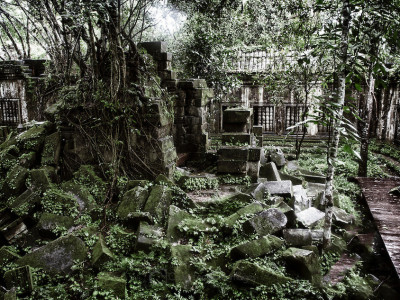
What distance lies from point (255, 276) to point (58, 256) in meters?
2.83

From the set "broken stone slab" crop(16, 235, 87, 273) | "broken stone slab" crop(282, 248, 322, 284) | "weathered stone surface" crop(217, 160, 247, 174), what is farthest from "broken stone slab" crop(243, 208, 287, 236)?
"broken stone slab" crop(16, 235, 87, 273)

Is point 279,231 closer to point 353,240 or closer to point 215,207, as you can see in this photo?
point 215,207

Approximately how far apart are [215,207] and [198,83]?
14.5 ft

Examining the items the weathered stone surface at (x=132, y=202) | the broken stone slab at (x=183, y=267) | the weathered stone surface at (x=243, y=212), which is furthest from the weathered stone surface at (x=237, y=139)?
the broken stone slab at (x=183, y=267)

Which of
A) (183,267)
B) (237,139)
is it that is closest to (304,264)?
(183,267)

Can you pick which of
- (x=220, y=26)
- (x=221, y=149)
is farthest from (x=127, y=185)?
(x=220, y=26)

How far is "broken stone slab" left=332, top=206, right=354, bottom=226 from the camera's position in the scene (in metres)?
6.30

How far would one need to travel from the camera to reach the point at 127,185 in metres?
5.97

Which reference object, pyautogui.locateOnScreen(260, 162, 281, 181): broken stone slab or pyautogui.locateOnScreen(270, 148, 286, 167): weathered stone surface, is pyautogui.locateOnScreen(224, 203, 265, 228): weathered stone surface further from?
pyautogui.locateOnScreen(270, 148, 286, 167): weathered stone surface

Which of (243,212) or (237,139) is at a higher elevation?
(237,139)

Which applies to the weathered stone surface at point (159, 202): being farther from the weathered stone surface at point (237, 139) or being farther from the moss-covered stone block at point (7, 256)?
the weathered stone surface at point (237, 139)

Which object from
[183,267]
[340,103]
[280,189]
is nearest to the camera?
[183,267]

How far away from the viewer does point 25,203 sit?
5.39 metres

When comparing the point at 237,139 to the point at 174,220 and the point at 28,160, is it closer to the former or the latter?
the point at 174,220
